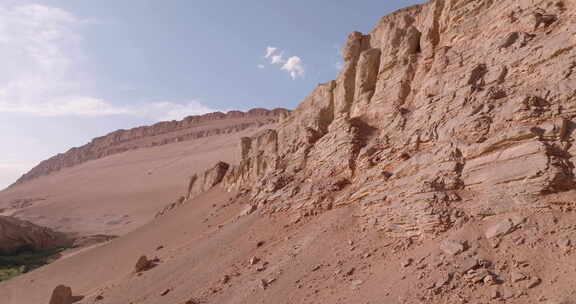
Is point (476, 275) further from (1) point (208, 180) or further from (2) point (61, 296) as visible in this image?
(1) point (208, 180)

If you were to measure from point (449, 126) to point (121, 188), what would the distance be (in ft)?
255

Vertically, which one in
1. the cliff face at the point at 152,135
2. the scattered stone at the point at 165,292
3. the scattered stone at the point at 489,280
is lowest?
the scattered stone at the point at 165,292

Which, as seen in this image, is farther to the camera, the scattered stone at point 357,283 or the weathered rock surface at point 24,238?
the weathered rock surface at point 24,238

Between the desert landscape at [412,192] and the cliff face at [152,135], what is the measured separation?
311 ft

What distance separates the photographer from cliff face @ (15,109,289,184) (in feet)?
388

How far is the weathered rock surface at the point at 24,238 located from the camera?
107ft

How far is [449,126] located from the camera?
390 inches

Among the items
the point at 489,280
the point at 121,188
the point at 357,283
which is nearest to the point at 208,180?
the point at 357,283

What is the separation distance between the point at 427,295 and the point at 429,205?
2427 millimetres

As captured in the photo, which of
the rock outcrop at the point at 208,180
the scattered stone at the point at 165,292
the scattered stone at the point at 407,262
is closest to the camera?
the scattered stone at the point at 407,262

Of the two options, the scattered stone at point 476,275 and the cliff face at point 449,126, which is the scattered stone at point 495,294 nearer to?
the scattered stone at point 476,275

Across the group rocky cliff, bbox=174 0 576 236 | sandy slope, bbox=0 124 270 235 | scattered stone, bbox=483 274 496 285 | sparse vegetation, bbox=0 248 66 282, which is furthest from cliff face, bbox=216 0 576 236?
sandy slope, bbox=0 124 270 235

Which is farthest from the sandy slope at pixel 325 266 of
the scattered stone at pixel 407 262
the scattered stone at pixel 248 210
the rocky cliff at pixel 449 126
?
the rocky cliff at pixel 449 126

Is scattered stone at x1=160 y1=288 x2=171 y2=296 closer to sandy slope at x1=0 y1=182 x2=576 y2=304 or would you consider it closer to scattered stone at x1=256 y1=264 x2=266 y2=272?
sandy slope at x1=0 y1=182 x2=576 y2=304
